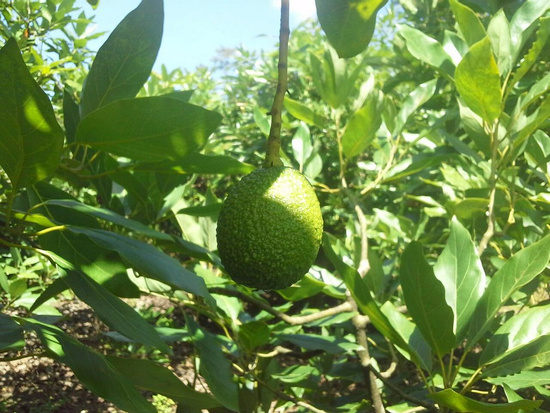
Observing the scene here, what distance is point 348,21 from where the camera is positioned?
0.73m

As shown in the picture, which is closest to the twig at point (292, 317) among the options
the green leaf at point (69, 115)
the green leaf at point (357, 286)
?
the green leaf at point (357, 286)

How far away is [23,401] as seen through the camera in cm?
264

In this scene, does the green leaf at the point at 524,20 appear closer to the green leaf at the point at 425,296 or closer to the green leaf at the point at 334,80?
the green leaf at the point at 334,80

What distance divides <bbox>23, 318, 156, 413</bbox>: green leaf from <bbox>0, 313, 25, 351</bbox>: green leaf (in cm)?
2

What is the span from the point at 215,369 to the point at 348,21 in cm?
75

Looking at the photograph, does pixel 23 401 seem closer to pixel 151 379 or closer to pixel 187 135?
pixel 151 379

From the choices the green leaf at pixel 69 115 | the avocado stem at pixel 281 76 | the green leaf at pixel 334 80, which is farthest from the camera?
the green leaf at pixel 334 80

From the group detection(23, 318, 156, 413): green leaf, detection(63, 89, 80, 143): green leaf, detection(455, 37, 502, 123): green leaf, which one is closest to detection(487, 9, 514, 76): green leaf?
detection(455, 37, 502, 123): green leaf

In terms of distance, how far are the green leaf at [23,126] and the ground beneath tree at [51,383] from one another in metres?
1.88

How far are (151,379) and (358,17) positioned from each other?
671 millimetres

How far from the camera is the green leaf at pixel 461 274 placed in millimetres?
1179

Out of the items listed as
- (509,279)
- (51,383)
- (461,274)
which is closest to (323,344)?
(461,274)

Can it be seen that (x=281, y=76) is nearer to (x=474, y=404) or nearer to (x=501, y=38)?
(x=474, y=404)

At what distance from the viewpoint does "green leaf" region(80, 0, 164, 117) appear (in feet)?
2.85
